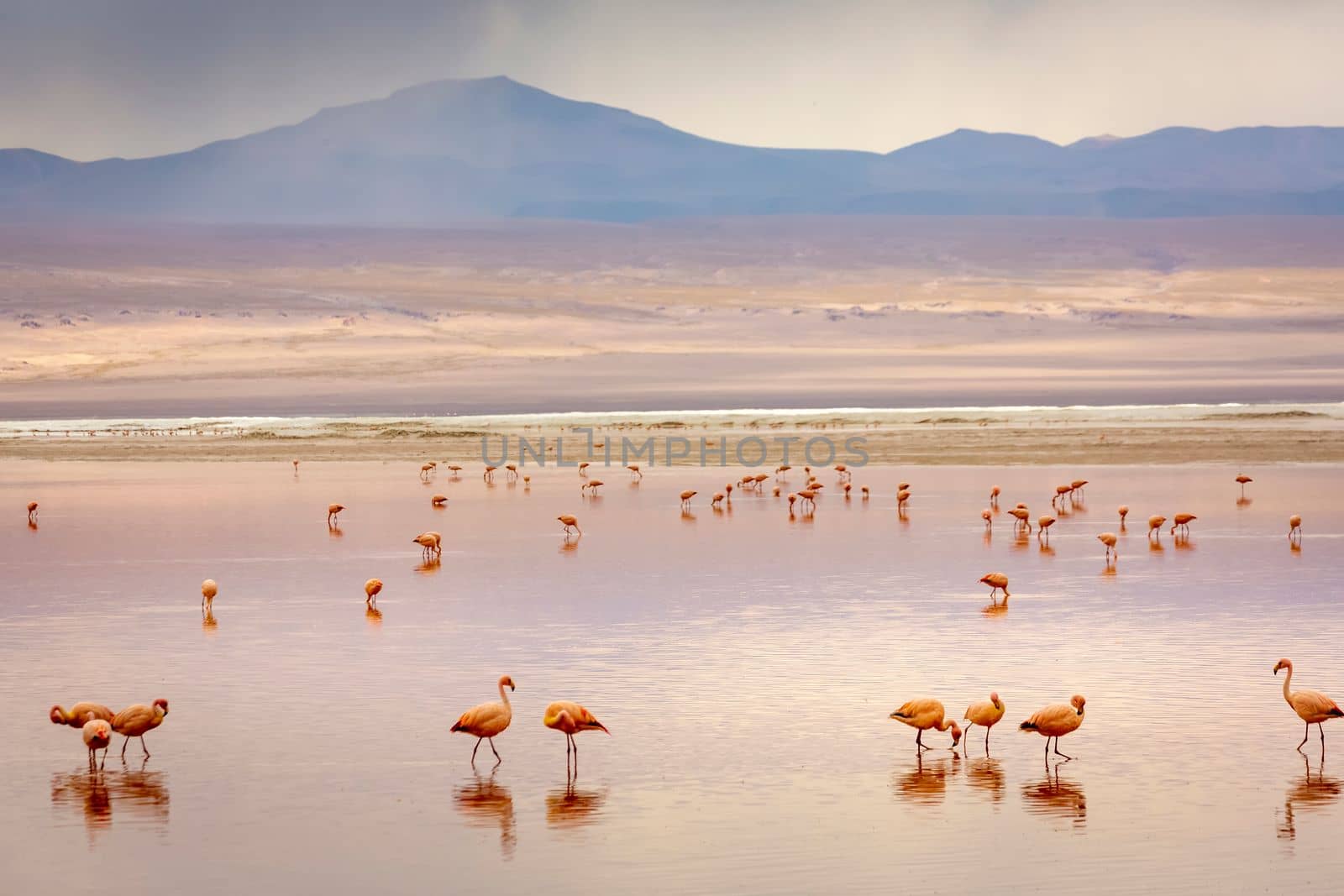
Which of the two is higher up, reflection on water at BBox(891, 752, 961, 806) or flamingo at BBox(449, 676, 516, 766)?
flamingo at BBox(449, 676, 516, 766)

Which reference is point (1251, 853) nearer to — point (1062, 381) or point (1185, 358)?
point (1062, 381)

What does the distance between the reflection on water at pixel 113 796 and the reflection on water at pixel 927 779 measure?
464 centimetres

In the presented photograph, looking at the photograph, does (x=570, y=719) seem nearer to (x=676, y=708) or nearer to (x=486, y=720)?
(x=486, y=720)

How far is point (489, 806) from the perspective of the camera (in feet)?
36.8

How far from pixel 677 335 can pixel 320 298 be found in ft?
84.0

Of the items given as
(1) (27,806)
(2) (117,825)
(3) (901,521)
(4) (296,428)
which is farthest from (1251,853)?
(4) (296,428)

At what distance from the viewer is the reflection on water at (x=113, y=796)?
10945 millimetres

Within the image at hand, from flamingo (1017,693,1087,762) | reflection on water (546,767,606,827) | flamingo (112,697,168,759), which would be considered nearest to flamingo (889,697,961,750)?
flamingo (1017,693,1087,762)

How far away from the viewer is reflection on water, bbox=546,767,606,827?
10.9 metres

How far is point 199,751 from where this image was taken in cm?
1263

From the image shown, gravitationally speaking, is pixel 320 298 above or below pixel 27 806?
above

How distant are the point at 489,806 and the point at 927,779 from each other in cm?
290

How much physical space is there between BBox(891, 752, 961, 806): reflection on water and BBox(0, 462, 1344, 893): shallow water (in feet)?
0.10

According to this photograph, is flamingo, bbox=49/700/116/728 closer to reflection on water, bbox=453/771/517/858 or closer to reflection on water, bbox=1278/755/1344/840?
reflection on water, bbox=453/771/517/858
